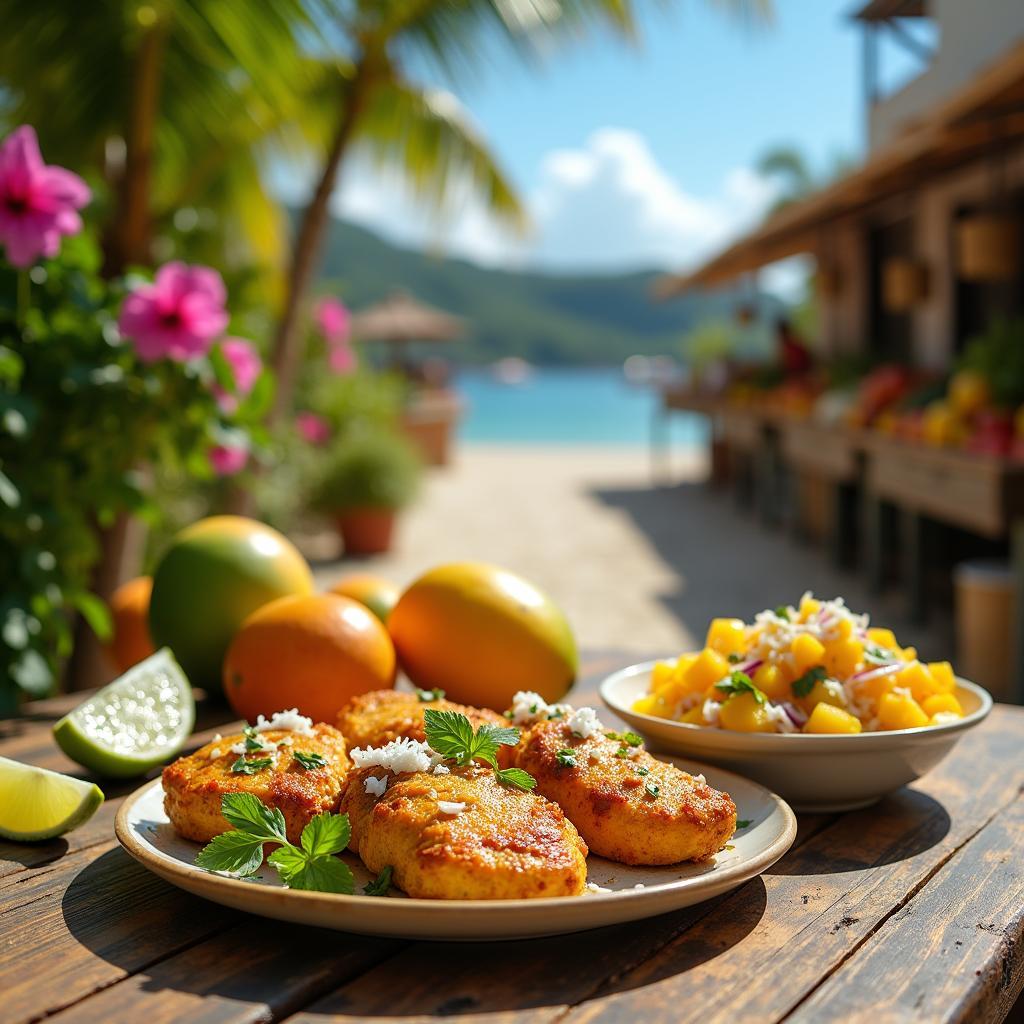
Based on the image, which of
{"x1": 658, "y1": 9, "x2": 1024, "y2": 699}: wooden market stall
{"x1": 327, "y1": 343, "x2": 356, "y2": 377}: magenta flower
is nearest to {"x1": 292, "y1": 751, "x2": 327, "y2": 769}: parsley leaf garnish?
{"x1": 658, "y1": 9, "x2": 1024, "y2": 699}: wooden market stall

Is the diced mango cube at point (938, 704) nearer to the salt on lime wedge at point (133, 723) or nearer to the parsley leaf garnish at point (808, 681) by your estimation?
the parsley leaf garnish at point (808, 681)

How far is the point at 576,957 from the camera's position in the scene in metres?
1.08

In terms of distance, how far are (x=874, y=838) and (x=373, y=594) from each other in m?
1.00

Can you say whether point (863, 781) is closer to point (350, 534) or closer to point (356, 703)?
point (356, 703)

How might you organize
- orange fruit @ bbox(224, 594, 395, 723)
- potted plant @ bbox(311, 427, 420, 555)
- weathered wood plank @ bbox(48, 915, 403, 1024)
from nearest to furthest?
weathered wood plank @ bbox(48, 915, 403, 1024) < orange fruit @ bbox(224, 594, 395, 723) < potted plant @ bbox(311, 427, 420, 555)

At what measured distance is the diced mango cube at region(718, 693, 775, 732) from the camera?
1.44m

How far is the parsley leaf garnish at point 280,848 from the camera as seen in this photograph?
1.10m

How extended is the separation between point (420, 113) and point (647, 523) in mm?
6306

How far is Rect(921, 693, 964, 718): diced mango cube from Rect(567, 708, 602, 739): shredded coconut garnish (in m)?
0.47

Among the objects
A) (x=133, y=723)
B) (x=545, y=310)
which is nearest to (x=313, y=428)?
(x=133, y=723)

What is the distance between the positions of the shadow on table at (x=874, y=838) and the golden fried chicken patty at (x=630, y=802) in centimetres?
18

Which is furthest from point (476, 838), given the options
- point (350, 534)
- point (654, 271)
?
point (654, 271)

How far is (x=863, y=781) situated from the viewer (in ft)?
4.74

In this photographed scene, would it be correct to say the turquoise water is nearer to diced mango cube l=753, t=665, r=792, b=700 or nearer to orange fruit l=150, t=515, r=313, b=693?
orange fruit l=150, t=515, r=313, b=693
